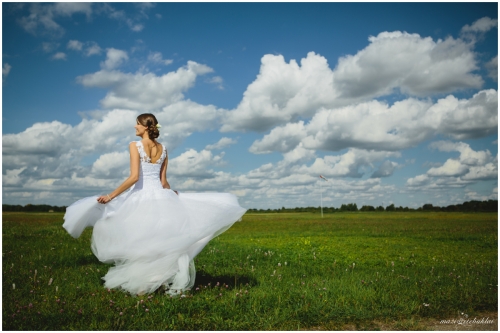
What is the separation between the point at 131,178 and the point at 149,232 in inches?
43.9

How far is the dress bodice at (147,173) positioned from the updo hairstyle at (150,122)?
310 mm

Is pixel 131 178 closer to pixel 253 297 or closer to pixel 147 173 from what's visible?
pixel 147 173

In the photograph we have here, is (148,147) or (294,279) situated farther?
(294,279)

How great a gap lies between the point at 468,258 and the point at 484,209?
9234 cm

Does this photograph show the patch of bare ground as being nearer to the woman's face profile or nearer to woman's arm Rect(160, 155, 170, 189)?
woman's arm Rect(160, 155, 170, 189)

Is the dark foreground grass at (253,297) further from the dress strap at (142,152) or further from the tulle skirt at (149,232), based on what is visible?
the dress strap at (142,152)

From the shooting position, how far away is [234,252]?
46.4ft

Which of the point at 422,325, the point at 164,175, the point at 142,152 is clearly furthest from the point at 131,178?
the point at 422,325

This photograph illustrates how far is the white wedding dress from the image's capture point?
7.29 metres

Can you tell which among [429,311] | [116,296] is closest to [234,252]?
[116,296]

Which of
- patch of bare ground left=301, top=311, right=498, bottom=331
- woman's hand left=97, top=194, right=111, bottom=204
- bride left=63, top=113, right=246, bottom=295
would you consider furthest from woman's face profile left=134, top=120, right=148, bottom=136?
patch of bare ground left=301, top=311, right=498, bottom=331

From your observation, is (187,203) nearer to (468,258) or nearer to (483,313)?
(483,313)

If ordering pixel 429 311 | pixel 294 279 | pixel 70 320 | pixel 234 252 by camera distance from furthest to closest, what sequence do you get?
pixel 234 252, pixel 294 279, pixel 429 311, pixel 70 320

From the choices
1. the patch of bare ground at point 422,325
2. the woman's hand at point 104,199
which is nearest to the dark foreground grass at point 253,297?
the patch of bare ground at point 422,325
